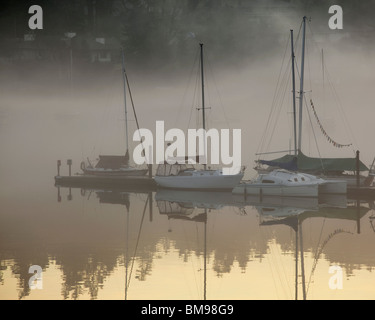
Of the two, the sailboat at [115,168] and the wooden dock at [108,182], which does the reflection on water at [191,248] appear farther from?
the sailboat at [115,168]

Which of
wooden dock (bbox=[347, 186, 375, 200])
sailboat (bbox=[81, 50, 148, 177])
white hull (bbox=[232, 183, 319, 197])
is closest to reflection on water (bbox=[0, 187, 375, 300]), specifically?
white hull (bbox=[232, 183, 319, 197])

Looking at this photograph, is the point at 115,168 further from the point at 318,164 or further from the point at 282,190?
the point at 282,190

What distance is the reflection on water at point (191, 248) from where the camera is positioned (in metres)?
19.5

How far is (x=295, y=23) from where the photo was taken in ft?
318

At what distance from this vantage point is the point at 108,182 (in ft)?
176

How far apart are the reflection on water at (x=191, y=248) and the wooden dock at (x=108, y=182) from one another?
869cm

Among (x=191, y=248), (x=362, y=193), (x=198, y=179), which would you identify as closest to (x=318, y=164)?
(x=362, y=193)

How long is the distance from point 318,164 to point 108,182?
13.8m

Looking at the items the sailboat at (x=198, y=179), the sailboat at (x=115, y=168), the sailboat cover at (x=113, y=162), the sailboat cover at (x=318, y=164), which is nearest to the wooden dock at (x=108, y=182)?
the sailboat at (x=115, y=168)

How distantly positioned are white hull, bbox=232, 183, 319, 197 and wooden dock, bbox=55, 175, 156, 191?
8850 millimetres

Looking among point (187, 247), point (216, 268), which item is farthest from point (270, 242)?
point (216, 268)

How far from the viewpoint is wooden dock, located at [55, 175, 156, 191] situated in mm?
51438

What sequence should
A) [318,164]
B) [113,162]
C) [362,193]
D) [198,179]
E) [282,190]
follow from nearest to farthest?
1. [362,193]
2. [282,190]
3. [318,164]
4. [198,179]
5. [113,162]
